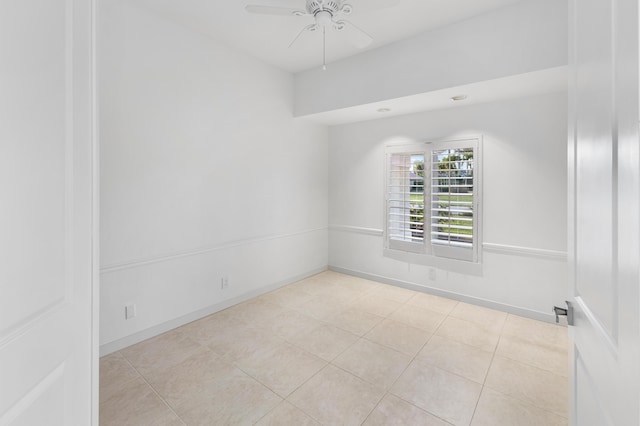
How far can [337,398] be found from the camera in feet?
6.28

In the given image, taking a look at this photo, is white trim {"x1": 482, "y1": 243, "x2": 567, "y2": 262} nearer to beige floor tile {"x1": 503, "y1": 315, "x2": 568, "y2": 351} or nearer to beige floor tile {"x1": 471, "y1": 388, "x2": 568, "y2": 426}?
beige floor tile {"x1": 503, "y1": 315, "x2": 568, "y2": 351}

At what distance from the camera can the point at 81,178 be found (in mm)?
920

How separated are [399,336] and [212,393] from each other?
170 centimetres

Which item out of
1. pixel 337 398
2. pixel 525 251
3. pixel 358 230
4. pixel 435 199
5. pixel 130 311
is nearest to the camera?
pixel 337 398

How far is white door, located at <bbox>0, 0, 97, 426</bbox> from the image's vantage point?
637mm

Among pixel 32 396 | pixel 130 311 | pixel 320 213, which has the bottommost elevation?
pixel 130 311

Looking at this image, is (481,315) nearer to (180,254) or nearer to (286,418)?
(286,418)

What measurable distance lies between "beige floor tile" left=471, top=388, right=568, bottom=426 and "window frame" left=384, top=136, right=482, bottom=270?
69.5 inches

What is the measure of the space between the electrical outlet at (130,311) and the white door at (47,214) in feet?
5.78

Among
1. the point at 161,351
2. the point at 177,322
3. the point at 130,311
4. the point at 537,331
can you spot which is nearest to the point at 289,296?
the point at 177,322

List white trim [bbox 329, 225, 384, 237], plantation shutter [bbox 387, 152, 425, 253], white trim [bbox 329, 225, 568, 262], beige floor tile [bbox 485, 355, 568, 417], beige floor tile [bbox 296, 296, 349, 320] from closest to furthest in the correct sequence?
beige floor tile [bbox 485, 355, 568, 417] → white trim [bbox 329, 225, 568, 262] → beige floor tile [bbox 296, 296, 349, 320] → plantation shutter [bbox 387, 152, 425, 253] → white trim [bbox 329, 225, 384, 237]

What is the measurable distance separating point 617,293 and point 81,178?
1.48m

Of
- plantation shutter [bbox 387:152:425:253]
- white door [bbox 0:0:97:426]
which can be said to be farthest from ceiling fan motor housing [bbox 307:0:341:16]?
plantation shutter [bbox 387:152:425:253]

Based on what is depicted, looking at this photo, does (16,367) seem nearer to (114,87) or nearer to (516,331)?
(114,87)
